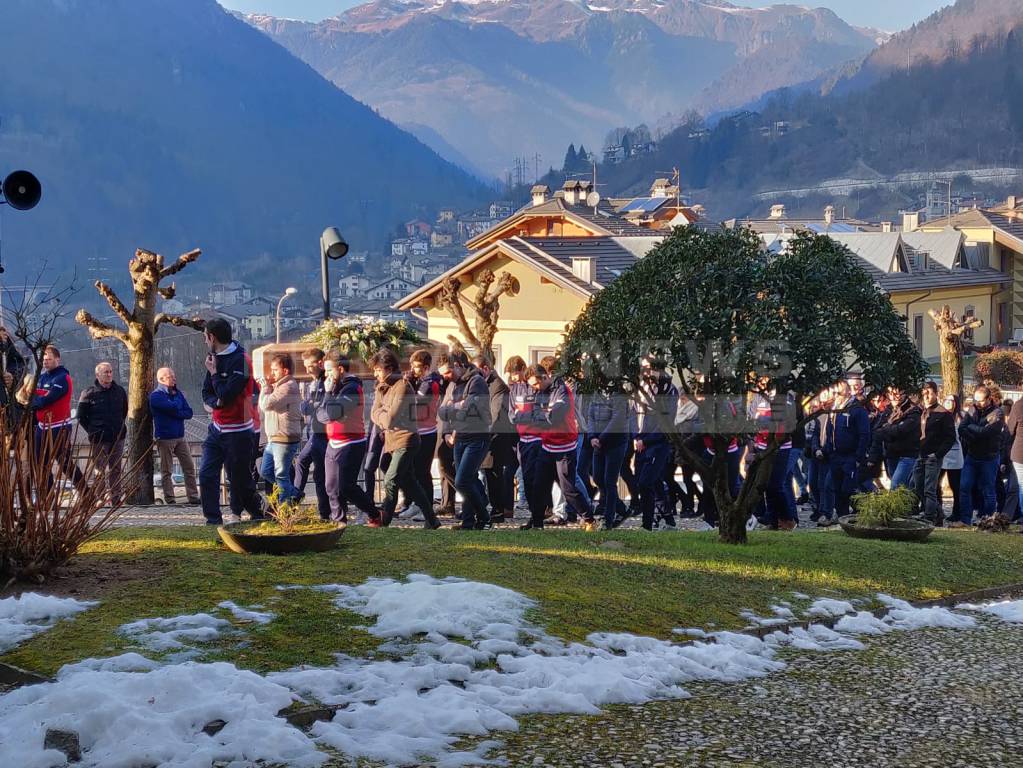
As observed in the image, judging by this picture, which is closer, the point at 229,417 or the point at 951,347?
the point at 229,417

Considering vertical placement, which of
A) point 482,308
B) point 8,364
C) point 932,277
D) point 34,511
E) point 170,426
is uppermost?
point 932,277

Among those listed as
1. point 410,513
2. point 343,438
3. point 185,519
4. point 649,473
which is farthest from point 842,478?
point 185,519

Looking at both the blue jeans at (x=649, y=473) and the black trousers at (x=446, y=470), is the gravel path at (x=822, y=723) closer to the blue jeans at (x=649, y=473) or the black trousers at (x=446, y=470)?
the blue jeans at (x=649, y=473)

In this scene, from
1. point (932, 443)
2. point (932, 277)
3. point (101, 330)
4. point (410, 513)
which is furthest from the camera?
point (932, 277)

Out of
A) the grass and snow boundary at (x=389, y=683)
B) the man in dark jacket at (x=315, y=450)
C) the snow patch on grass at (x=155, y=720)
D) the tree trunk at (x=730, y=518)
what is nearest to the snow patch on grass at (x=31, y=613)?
the grass and snow boundary at (x=389, y=683)

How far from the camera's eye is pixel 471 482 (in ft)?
43.1

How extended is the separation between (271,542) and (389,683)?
10.2 ft

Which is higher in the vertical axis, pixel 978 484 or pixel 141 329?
pixel 141 329

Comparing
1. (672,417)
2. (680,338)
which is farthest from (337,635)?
(672,417)

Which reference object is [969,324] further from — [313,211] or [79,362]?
[313,211]

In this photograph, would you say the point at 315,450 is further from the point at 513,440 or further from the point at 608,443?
the point at 608,443

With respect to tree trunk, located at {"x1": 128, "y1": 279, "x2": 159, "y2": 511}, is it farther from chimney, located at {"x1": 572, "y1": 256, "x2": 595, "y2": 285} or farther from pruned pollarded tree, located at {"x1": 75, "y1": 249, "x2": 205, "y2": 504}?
chimney, located at {"x1": 572, "y1": 256, "x2": 595, "y2": 285}

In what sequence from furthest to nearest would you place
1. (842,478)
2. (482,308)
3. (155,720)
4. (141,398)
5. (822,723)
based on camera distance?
(482,308) → (141,398) → (842,478) → (822,723) → (155,720)

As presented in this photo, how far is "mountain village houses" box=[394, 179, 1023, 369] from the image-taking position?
4116cm
